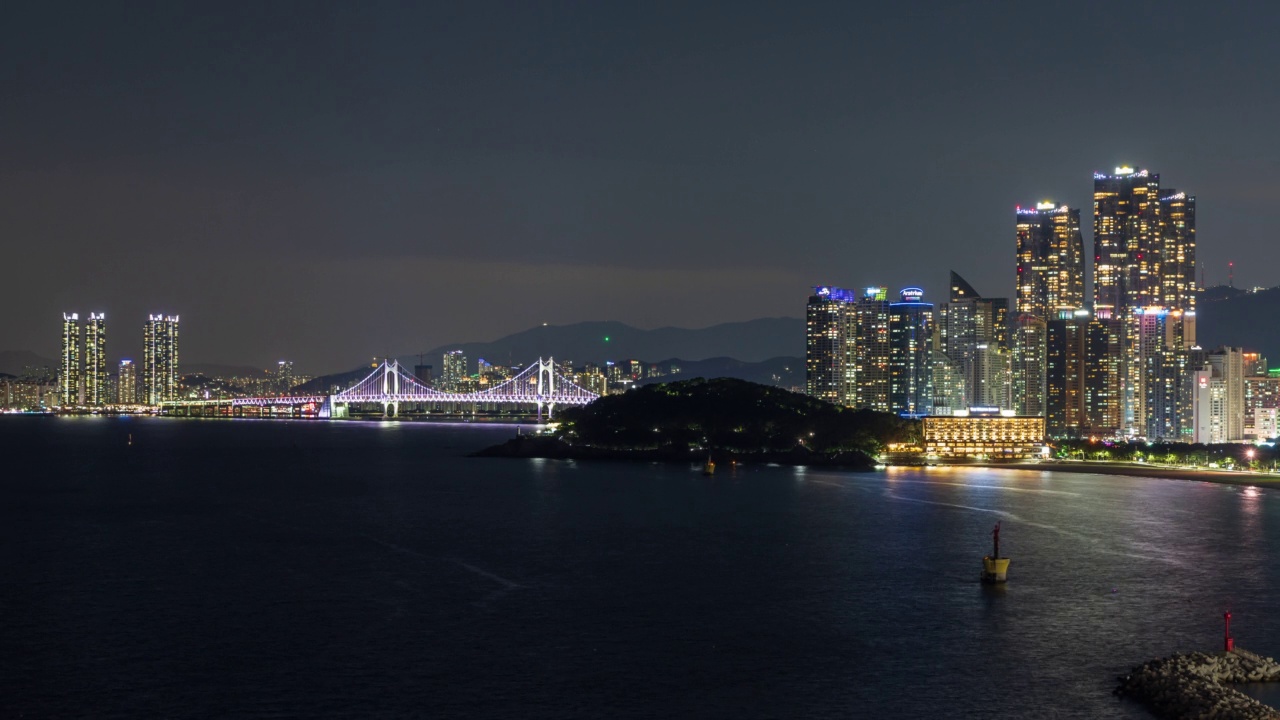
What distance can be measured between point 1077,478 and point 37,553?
66498mm

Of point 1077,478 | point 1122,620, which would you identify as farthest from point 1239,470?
point 1122,620

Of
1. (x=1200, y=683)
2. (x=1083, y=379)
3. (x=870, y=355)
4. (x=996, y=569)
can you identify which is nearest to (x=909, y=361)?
(x=870, y=355)

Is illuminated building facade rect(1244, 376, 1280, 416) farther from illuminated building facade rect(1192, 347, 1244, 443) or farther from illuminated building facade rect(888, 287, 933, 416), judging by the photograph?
illuminated building facade rect(888, 287, 933, 416)

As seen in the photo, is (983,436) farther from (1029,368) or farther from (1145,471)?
(1029,368)

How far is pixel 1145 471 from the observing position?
9562 centimetres

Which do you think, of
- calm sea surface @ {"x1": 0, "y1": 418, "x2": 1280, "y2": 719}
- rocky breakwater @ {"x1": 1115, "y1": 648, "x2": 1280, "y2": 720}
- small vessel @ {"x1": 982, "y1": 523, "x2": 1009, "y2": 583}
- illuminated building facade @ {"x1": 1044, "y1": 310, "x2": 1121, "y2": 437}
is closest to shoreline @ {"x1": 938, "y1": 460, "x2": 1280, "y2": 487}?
calm sea surface @ {"x1": 0, "y1": 418, "x2": 1280, "y2": 719}

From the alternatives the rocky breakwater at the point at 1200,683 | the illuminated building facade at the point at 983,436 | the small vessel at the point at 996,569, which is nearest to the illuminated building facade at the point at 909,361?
the illuminated building facade at the point at 983,436

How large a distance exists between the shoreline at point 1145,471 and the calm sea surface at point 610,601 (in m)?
15.2

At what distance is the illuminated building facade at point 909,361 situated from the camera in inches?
7382

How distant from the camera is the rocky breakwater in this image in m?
23.1

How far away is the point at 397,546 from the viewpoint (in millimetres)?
49500

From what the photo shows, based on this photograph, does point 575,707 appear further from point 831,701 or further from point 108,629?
point 108,629

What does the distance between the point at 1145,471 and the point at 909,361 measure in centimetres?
9423

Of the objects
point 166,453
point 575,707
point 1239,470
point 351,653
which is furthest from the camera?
point 166,453
